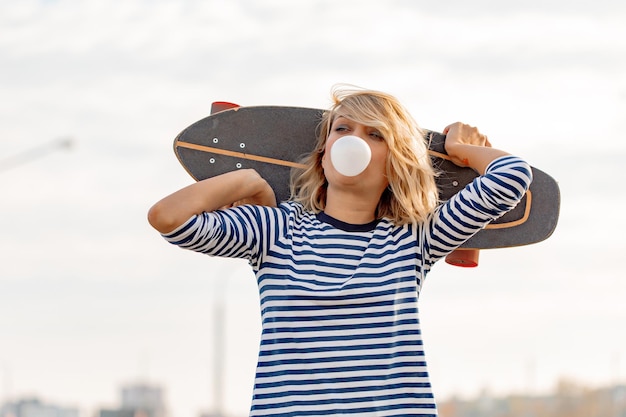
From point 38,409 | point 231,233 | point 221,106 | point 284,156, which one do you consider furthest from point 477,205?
point 38,409

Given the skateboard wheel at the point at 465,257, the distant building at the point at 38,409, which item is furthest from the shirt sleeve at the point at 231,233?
the distant building at the point at 38,409

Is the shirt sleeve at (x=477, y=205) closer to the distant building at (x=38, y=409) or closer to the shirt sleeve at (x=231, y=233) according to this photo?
the shirt sleeve at (x=231, y=233)

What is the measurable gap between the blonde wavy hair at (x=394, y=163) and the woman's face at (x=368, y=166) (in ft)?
0.08

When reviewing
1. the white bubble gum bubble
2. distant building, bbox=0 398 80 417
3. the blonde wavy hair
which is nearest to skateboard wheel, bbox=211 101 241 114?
the blonde wavy hair

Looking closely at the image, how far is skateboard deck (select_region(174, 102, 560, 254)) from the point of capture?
5.80 metres

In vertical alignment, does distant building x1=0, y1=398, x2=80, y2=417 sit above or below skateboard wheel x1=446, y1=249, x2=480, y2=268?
above

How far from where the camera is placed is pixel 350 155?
5117 mm

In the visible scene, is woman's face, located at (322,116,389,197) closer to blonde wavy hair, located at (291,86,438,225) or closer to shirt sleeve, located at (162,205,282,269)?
blonde wavy hair, located at (291,86,438,225)

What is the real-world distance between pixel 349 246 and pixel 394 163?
0.34 metres

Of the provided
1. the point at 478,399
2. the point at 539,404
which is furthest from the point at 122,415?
the point at 539,404

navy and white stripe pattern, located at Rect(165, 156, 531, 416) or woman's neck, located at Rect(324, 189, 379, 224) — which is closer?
navy and white stripe pattern, located at Rect(165, 156, 531, 416)

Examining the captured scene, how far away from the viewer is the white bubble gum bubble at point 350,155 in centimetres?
512

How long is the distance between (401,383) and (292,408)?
37cm

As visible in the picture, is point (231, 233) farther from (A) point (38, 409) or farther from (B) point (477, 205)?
(A) point (38, 409)
